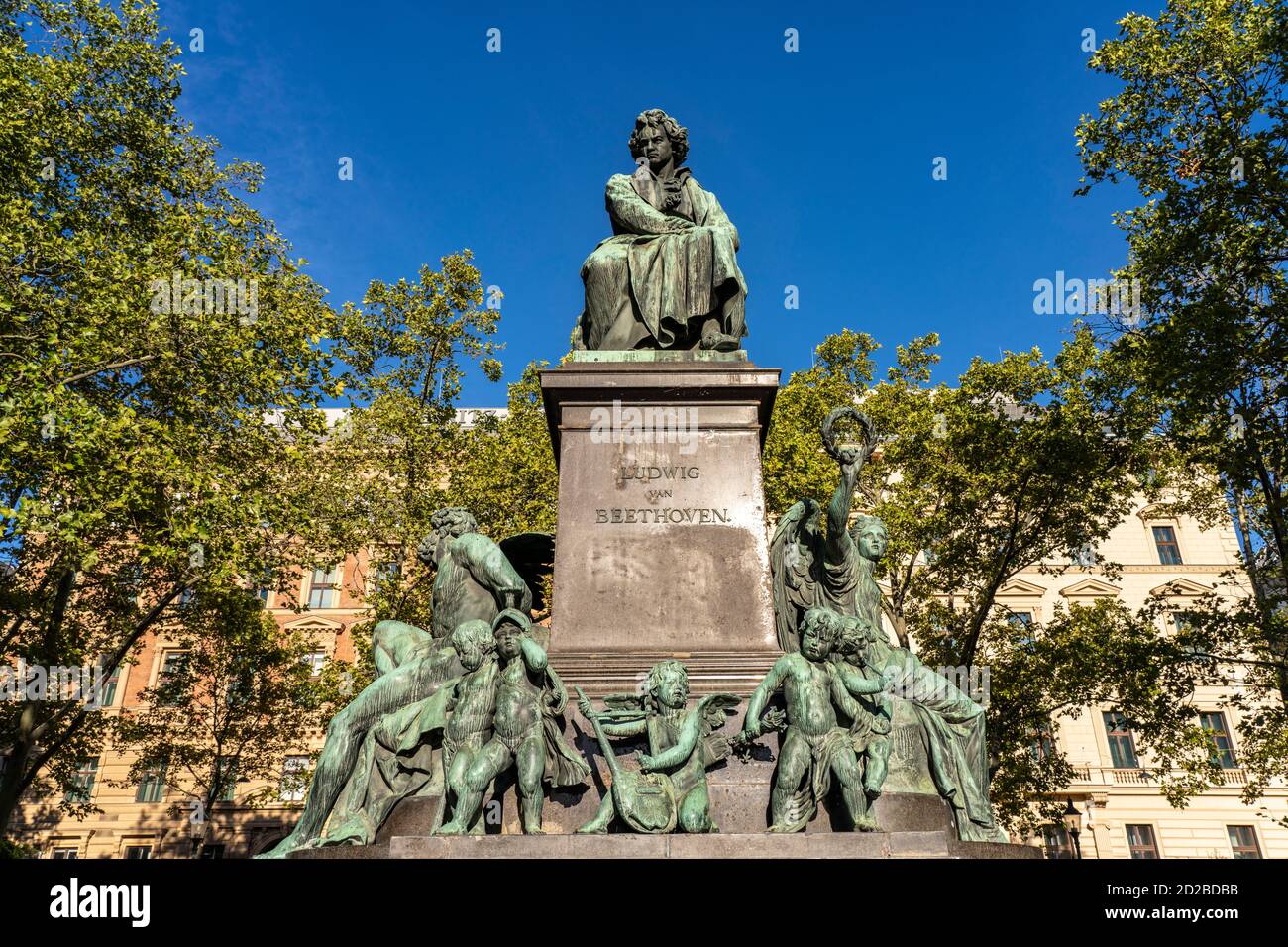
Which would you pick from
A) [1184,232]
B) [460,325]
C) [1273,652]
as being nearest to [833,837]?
Answer: [1184,232]

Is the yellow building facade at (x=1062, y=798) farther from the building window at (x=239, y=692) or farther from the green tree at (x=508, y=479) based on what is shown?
the green tree at (x=508, y=479)

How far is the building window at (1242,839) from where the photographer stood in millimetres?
31766

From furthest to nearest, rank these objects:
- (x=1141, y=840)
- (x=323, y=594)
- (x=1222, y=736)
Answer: (x=323, y=594) < (x=1222, y=736) < (x=1141, y=840)

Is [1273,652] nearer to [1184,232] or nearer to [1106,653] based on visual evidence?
[1106,653]

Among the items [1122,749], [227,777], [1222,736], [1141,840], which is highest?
[227,777]

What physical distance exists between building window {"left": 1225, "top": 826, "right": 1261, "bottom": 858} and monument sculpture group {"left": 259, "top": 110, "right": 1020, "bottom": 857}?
33.3 meters

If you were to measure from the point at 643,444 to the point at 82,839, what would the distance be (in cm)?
3578

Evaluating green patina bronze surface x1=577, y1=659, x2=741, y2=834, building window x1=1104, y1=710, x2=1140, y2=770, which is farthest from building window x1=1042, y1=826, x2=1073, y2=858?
green patina bronze surface x1=577, y1=659, x2=741, y2=834

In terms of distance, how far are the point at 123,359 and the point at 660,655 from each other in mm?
14332

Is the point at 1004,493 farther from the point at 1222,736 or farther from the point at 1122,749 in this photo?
the point at 1222,736

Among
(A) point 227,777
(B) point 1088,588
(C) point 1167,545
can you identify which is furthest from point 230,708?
(C) point 1167,545

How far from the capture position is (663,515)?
6.85 m

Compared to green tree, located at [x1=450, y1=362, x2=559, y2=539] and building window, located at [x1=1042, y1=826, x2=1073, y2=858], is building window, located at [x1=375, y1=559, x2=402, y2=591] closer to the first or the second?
green tree, located at [x1=450, y1=362, x2=559, y2=539]

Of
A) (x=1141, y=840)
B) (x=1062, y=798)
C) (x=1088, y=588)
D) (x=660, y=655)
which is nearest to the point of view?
(x=660, y=655)
